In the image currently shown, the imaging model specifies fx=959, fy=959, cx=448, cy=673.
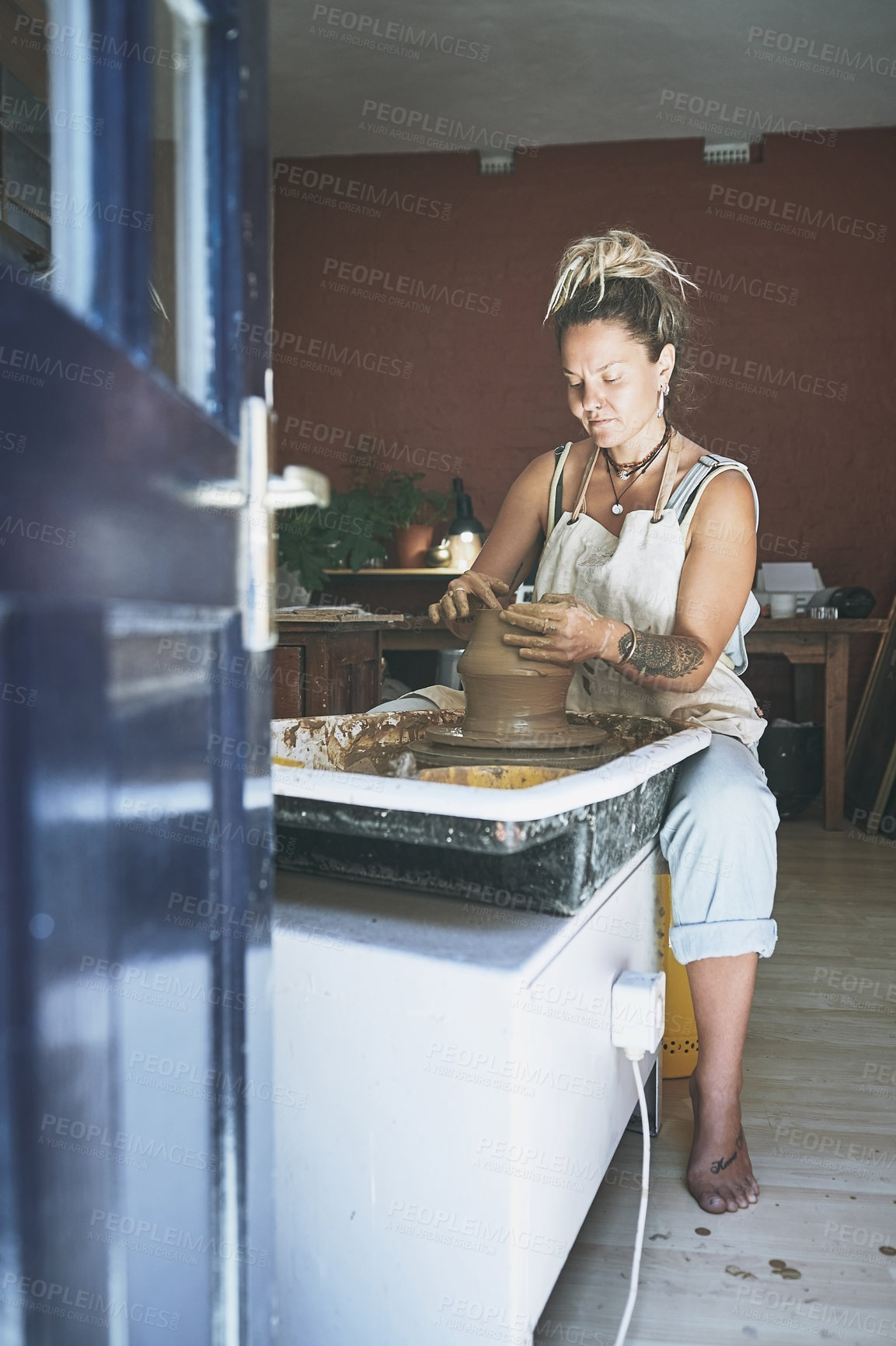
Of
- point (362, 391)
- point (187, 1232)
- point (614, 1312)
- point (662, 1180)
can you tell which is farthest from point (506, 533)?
point (362, 391)

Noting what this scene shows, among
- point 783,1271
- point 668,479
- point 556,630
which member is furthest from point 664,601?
point 783,1271

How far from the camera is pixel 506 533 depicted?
78.3 inches

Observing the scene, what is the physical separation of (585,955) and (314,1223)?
0.37m

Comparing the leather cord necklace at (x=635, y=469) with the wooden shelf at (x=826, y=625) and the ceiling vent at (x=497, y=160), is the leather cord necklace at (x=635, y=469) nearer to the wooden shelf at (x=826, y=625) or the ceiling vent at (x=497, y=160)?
the wooden shelf at (x=826, y=625)

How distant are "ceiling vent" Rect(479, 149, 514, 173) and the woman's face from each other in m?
3.43

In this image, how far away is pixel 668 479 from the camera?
1718 millimetres

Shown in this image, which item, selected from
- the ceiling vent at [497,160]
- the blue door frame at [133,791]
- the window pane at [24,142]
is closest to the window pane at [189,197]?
the blue door frame at [133,791]

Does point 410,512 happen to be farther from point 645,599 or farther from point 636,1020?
point 636,1020

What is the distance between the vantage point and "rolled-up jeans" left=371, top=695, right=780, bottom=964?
127cm

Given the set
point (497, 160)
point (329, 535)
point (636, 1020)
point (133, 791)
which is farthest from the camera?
point (497, 160)

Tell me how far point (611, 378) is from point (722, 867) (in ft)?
2.93

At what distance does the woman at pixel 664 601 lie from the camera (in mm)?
1282

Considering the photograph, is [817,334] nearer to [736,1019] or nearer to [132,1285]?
[736,1019]

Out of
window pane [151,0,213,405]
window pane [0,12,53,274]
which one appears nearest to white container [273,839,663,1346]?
window pane [151,0,213,405]
